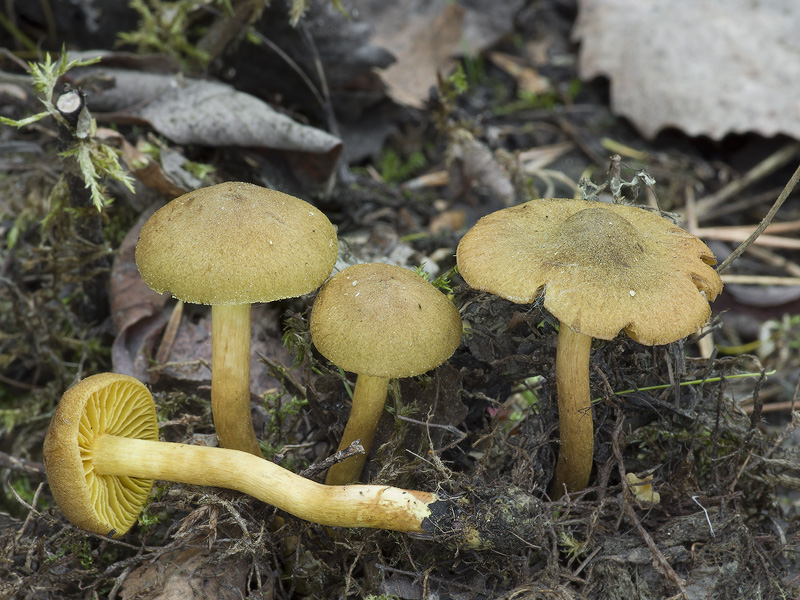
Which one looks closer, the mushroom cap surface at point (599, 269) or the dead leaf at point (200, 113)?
the mushroom cap surface at point (599, 269)

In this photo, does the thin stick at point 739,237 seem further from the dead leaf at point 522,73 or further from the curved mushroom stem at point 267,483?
the curved mushroom stem at point 267,483

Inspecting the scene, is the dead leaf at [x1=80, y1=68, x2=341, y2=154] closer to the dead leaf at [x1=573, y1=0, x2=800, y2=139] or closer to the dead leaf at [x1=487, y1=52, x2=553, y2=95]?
the dead leaf at [x1=487, y1=52, x2=553, y2=95]

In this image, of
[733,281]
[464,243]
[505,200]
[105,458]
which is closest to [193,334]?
[105,458]

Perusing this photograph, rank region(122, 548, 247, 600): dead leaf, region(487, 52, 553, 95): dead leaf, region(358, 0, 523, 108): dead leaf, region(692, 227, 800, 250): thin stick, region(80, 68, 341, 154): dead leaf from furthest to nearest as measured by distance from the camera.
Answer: region(487, 52, 553, 95): dead leaf, region(358, 0, 523, 108): dead leaf, region(692, 227, 800, 250): thin stick, region(80, 68, 341, 154): dead leaf, region(122, 548, 247, 600): dead leaf

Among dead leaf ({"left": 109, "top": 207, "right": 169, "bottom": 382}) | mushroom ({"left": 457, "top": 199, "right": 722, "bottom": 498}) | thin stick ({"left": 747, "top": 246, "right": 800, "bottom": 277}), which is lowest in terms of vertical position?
thin stick ({"left": 747, "top": 246, "right": 800, "bottom": 277})

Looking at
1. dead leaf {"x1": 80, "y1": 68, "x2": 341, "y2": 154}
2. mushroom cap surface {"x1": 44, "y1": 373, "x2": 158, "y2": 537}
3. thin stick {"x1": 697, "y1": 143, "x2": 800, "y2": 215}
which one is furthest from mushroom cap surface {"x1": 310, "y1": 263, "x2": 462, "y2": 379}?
thin stick {"x1": 697, "y1": 143, "x2": 800, "y2": 215}

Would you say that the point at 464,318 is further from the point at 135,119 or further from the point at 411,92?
the point at 411,92

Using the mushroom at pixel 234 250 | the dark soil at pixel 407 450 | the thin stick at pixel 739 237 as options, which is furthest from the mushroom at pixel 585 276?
the thin stick at pixel 739 237
